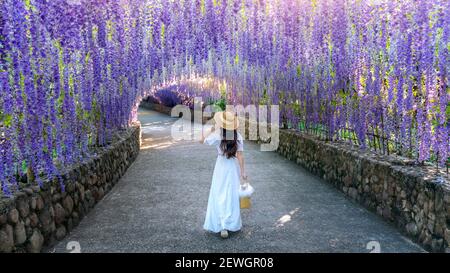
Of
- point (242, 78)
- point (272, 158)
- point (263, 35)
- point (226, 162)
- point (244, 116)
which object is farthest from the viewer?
point (244, 116)

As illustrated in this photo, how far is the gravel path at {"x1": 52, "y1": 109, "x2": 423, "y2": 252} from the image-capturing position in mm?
4344

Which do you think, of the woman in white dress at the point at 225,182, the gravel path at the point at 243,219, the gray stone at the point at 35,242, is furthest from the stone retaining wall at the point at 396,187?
the gray stone at the point at 35,242

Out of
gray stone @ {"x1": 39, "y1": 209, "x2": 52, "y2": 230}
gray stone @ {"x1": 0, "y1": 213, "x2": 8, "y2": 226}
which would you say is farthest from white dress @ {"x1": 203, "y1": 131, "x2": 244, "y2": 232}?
gray stone @ {"x1": 0, "y1": 213, "x2": 8, "y2": 226}

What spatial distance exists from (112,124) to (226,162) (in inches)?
175

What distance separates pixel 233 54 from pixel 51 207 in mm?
7174

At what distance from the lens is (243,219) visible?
5.34 m

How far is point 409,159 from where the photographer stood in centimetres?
552

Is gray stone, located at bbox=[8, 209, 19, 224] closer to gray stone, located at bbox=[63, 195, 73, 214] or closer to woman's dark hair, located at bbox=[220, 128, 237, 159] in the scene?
gray stone, located at bbox=[63, 195, 73, 214]

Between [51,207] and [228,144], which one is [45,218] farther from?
[228,144]

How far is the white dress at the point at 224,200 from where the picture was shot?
471cm

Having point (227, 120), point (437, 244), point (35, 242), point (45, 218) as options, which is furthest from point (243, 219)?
point (35, 242)

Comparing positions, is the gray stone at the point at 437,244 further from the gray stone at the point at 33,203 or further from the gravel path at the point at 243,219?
the gray stone at the point at 33,203
